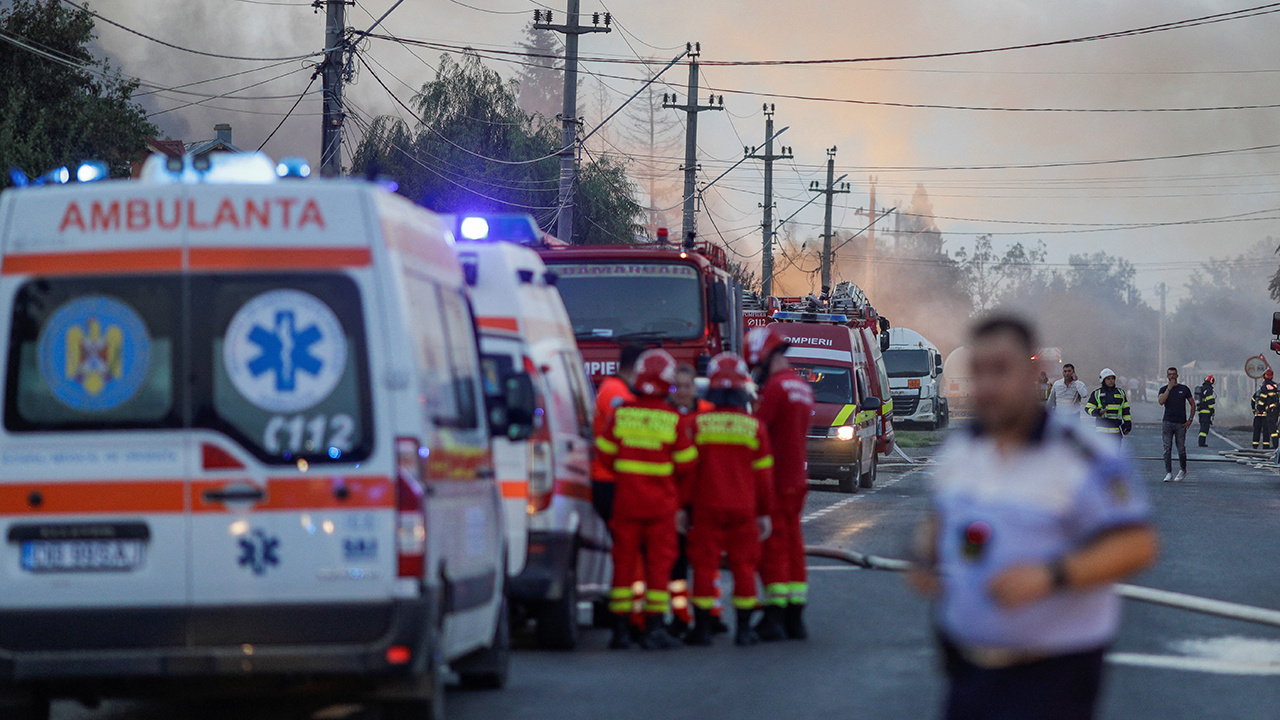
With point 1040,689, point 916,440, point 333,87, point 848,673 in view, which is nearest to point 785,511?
point 848,673

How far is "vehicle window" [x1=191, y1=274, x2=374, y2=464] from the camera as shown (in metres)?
6.05

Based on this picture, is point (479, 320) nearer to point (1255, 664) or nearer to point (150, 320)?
point (150, 320)

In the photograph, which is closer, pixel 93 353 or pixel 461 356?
pixel 93 353

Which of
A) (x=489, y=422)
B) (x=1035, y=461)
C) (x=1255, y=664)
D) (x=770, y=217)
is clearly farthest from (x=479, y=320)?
(x=770, y=217)

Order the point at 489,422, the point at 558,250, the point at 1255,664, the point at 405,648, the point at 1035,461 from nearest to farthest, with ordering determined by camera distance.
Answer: the point at 1035,461, the point at 405,648, the point at 489,422, the point at 1255,664, the point at 558,250

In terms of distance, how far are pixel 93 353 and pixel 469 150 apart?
42.2 metres

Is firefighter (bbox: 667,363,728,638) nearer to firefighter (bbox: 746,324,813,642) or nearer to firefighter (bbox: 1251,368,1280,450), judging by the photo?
firefighter (bbox: 746,324,813,642)

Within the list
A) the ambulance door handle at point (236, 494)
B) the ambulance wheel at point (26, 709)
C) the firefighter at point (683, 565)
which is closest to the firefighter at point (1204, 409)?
the firefighter at point (683, 565)

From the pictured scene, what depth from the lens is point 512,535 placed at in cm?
894

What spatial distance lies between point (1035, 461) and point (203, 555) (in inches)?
130

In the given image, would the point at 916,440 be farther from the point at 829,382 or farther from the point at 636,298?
the point at 636,298

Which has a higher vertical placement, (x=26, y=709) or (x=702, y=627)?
(x=26, y=709)

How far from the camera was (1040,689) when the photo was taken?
402 centimetres

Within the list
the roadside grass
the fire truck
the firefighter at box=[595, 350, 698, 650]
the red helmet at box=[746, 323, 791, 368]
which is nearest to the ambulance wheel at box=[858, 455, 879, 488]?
the fire truck
